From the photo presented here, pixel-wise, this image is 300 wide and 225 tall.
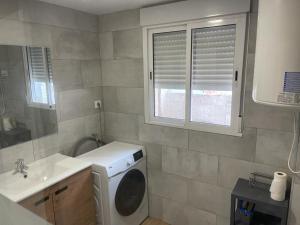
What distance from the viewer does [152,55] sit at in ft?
7.43

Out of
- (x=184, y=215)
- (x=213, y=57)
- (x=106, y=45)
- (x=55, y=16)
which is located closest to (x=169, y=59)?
(x=213, y=57)

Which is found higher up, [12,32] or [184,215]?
[12,32]

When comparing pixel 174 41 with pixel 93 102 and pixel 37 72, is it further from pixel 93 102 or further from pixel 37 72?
pixel 37 72

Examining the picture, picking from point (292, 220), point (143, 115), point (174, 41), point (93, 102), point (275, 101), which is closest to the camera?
point (275, 101)

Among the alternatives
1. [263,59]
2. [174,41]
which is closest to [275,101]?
[263,59]

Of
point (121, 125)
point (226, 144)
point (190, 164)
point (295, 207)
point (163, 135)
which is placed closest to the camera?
point (295, 207)

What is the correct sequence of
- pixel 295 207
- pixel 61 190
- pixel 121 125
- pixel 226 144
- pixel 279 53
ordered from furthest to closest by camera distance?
pixel 121 125
pixel 226 144
pixel 61 190
pixel 295 207
pixel 279 53

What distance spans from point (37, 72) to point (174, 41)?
4.32 ft

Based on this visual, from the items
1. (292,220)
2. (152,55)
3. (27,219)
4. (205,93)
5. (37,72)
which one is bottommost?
(292,220)

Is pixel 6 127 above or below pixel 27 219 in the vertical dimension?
above

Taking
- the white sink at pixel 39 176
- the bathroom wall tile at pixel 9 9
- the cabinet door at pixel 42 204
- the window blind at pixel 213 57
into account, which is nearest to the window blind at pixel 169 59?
the window blind at pixel 213 57

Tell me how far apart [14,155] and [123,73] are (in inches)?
51.5

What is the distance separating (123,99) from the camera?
2.51 metres

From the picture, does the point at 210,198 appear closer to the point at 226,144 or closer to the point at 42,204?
the point at 226,144
